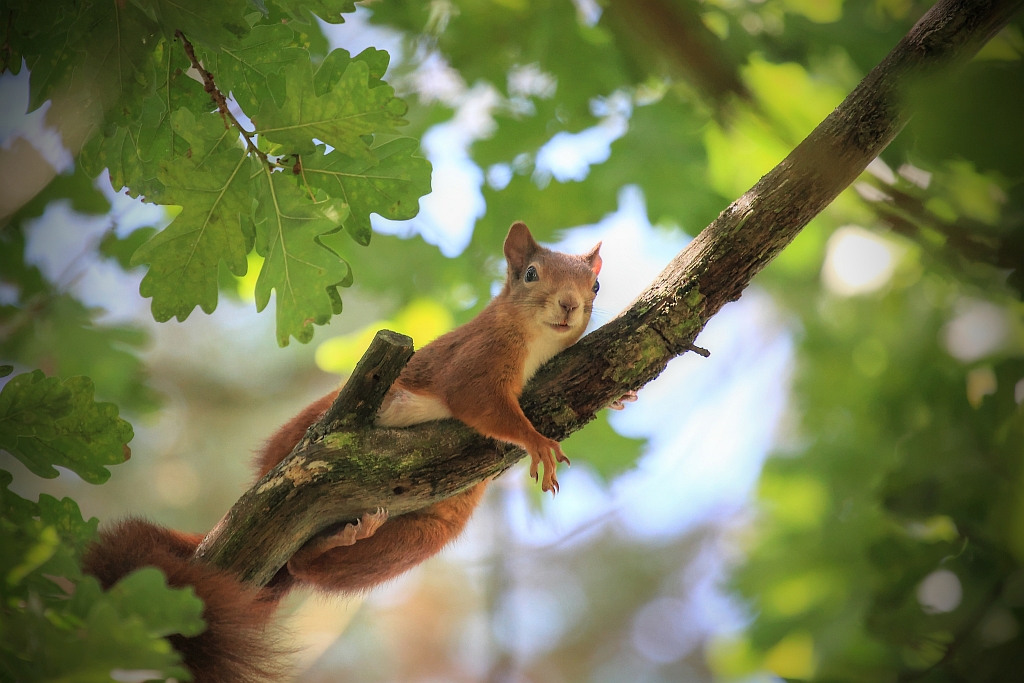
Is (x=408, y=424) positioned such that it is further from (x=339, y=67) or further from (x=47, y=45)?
(x=47, y=45)

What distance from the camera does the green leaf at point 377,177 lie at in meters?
1.49

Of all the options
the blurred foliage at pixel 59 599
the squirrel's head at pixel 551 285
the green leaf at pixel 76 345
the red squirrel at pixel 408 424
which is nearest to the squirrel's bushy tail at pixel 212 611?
the red squirrel at pixel 408 424

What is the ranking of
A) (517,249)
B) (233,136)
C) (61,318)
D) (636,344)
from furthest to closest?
(61,318) < (517,249) < (636,344) < (233,136)

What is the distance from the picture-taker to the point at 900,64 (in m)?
1.50

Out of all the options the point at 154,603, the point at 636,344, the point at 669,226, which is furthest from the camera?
the point at 669,226

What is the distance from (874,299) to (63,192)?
325 cm

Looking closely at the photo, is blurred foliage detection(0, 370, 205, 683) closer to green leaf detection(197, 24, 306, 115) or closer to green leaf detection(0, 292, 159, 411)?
green leaf detection(197, 24, 306, 115)

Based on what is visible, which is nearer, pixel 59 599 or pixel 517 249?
pixel 59 599

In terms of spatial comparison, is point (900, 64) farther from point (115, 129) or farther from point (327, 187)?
point (115, 129)

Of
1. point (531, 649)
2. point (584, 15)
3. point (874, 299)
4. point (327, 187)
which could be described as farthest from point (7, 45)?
point (531, 649)

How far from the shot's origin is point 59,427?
129 cm

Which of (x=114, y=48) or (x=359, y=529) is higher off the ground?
(x=114, y=48)

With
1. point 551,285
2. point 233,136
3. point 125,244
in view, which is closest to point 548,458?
point 551,285

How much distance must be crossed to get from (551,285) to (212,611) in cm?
125
